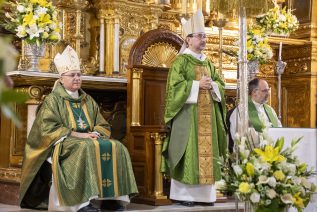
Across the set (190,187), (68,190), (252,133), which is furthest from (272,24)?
(252,133)

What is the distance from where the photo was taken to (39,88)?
6016 millimetres

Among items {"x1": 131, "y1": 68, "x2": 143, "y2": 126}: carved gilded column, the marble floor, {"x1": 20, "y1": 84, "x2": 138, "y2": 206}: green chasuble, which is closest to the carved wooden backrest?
{"x1": 131, "y1": 68, "x2": 143, "y2": 126}: carved gilded column

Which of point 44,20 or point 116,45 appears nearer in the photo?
point 44,20

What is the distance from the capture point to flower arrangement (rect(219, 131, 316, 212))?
301cm

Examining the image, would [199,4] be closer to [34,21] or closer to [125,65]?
[125,65]

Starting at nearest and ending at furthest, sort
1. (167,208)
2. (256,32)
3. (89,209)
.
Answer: (89,209), (167,208), (256,32)

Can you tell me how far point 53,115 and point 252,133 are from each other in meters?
2.49

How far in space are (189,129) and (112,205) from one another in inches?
43.6

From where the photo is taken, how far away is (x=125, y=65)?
24.2ft

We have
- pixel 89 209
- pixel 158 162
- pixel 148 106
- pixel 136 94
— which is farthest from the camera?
pixel 148 106

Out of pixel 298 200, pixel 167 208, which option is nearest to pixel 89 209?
pixel 167 208

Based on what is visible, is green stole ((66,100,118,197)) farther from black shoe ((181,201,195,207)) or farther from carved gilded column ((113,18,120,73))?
carved gilded column ((113,18,120,73))

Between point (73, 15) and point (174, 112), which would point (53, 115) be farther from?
point (73, 15)

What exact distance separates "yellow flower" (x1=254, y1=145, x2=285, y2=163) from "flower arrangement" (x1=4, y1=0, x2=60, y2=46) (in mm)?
3370
